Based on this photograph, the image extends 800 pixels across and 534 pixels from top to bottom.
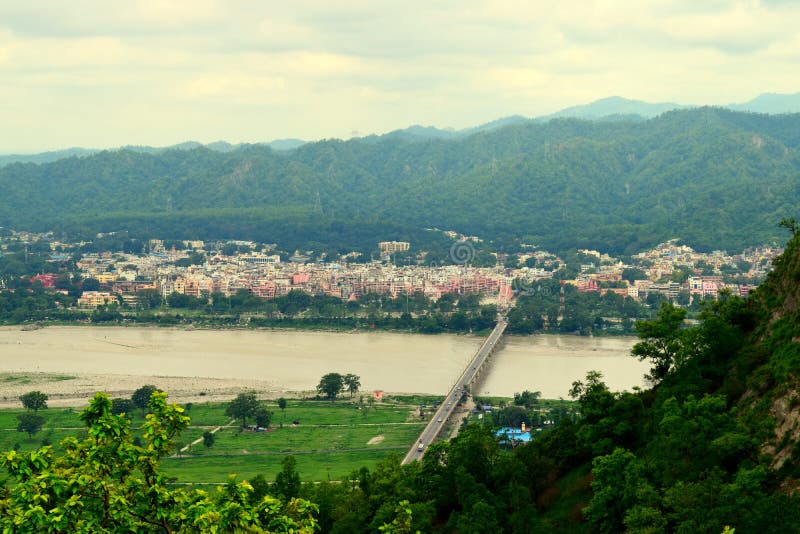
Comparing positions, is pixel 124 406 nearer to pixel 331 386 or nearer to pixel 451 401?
pixel 331 386

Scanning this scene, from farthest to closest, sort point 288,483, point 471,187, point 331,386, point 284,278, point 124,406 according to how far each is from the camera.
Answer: point 471,187 → point 284,278 → point 331,386 → point 124,406 → point 288,483

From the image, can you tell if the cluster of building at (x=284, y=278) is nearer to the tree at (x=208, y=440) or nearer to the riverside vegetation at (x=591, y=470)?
the tree at (x=208, y=440)

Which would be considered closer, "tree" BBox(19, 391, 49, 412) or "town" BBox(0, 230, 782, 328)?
"tree" BBox(19, 391, 49, 412)

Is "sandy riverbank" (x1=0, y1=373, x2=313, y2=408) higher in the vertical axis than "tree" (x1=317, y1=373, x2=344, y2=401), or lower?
lower

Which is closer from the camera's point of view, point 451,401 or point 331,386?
point 451,401

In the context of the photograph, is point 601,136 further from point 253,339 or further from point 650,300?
point 253,339

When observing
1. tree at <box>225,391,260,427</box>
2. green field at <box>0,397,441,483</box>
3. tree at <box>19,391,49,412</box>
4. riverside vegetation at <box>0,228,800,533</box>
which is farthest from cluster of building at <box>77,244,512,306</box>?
riverside vegetation at <box>0,228,800,533</box>

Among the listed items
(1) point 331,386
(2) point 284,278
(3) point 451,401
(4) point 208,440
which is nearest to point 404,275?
(2) point 284,278

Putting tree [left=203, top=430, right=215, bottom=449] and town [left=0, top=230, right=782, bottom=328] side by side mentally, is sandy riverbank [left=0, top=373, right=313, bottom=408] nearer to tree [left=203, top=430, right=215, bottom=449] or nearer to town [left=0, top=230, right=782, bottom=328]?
tree [left=203, top=430, right=215, bottom=449]
